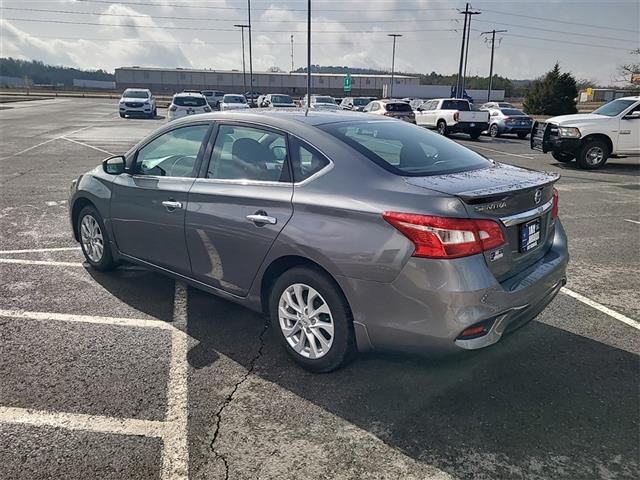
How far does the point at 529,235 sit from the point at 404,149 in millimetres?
1011

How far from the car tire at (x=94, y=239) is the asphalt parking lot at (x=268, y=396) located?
0.18 metres

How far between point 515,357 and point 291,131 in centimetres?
219

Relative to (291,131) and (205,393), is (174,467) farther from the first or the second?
(291,131)

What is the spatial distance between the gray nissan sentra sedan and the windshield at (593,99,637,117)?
11.9 meters

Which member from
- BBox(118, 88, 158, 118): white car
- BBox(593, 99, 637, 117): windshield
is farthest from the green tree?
BBox(118, 88, 158, 118): white car

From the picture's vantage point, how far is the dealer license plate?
9.68ft

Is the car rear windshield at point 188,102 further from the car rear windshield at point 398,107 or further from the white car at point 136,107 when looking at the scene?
the white car at point 136,107

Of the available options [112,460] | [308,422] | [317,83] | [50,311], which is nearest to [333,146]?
[308,422]

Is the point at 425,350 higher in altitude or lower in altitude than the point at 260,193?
lower

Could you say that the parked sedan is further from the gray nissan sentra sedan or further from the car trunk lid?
the car trunk lid

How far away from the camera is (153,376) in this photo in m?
3.21

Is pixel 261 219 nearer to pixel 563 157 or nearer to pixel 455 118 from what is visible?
pixel 563 157

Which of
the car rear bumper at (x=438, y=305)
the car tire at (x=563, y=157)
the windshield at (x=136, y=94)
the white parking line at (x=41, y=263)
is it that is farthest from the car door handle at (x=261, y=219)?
the windshield at (x=136, y=94)

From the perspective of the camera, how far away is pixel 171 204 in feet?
12.7
